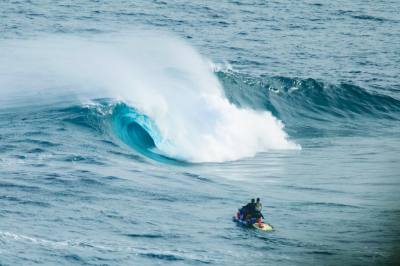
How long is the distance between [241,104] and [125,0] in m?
36.4

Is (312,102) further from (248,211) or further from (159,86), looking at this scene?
(248,211)

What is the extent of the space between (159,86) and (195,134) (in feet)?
28.3

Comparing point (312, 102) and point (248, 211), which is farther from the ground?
point (312, 102)

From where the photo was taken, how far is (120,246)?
124 ft

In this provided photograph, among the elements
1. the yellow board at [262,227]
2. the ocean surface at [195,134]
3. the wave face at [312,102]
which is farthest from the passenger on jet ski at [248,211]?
the wave face at [312,102]

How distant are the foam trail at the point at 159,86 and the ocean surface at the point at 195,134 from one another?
5.5 inches

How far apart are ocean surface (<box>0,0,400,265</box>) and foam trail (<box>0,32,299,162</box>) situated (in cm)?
14

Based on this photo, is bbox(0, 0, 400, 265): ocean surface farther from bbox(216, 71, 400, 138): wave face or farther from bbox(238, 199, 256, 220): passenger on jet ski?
bbox(238, 199, 256, 220): passenger on jet ski

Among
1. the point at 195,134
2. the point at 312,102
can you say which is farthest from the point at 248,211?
the point at 312,102

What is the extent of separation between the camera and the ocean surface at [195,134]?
128ft

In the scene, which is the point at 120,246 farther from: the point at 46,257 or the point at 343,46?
the point at 343,46

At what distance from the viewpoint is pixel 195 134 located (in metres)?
57.1

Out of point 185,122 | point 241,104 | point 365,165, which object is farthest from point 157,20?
point 365,165

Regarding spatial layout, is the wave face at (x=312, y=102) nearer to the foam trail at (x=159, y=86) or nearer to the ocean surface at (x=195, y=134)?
the ocean surface at (x=195, y=134)
